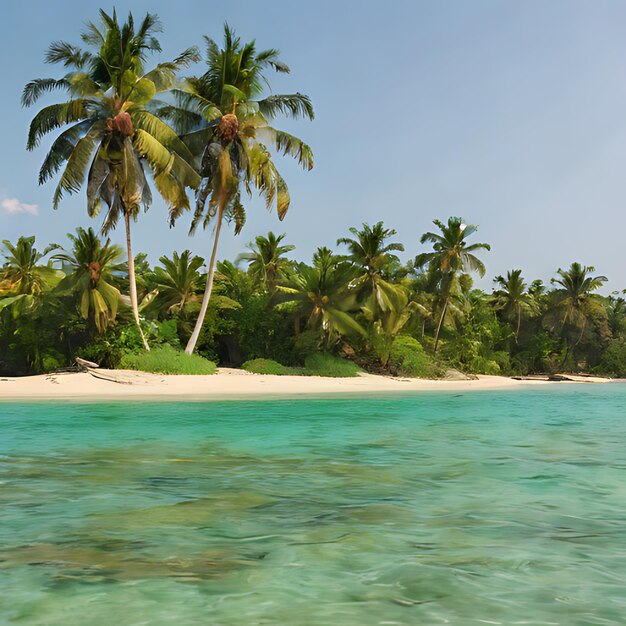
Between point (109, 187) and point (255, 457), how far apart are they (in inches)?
746

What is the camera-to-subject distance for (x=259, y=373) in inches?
1059

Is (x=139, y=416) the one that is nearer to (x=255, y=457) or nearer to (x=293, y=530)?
(x=255, y=457)

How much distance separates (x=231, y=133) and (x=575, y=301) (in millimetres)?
31371

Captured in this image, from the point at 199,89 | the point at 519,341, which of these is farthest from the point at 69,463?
the point at 519,341

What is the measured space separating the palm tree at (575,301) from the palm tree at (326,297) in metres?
23.4

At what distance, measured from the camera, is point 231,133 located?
82.2ft

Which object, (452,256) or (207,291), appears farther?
(452,256)

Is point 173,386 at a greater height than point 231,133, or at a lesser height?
lesser

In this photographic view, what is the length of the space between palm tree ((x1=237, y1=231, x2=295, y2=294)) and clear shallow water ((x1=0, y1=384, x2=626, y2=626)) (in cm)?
2792

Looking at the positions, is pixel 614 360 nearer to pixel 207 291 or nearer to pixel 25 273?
pixel 207 291

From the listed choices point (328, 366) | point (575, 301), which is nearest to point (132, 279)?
point (328, 366)

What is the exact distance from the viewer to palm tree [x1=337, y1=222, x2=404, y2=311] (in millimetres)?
29328

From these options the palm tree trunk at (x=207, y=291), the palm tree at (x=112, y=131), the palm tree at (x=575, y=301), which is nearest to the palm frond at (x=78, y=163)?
the palm tree at (x=112, y=131)

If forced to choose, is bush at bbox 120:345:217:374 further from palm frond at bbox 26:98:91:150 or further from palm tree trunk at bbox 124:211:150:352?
palm frond at bbox 26:98:91:150
